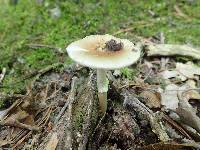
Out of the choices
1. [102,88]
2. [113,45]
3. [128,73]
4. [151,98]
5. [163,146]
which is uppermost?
[113,45]

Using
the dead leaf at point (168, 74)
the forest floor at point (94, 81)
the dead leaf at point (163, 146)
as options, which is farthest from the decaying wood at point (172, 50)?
the dead leaf at point (163, 146)

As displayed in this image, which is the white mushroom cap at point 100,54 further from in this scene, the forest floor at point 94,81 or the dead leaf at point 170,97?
the dead leaf at point 170,97

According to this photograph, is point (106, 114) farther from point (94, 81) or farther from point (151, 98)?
point (151, 98)

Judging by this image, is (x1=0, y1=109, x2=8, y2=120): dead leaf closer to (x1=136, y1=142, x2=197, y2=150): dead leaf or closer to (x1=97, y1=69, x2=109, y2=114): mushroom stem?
(x1=97, y1=69, x2=109, y2=114): mushroom stem

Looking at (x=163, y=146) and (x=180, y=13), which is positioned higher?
(x=180, y=13)

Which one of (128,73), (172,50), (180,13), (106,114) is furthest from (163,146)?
(180,13)

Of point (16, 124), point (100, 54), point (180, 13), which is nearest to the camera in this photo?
point (100, 54)

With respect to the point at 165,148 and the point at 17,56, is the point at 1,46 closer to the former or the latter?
the point at 17,56

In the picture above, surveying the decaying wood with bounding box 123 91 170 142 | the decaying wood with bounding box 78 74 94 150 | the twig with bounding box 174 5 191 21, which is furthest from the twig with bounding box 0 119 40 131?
the twig with bounding box 174 5 191 21
